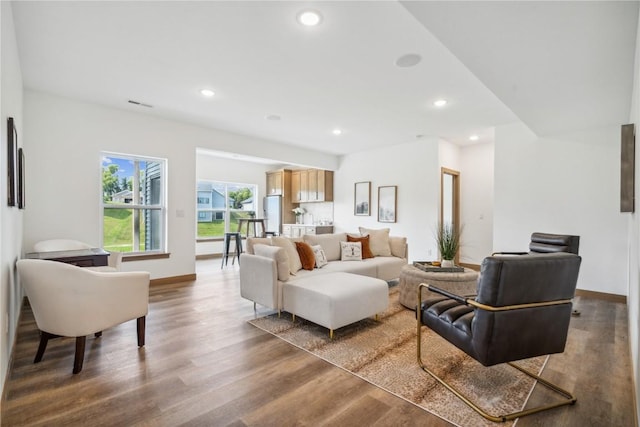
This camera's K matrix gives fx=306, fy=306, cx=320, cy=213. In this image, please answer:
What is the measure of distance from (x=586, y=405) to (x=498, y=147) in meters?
4.11

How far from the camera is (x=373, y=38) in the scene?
253 cm

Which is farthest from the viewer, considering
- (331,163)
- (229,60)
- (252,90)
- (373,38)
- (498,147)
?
(331,163)

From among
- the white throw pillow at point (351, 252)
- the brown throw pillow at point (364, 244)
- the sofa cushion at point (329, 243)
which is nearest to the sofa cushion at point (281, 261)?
the sofa cushion at point (329, 243)

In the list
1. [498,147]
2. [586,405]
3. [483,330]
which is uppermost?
[498,147]

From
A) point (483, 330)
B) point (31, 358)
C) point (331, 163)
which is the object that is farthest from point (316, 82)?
point (331, 163)

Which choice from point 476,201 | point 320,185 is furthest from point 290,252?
point 476,201

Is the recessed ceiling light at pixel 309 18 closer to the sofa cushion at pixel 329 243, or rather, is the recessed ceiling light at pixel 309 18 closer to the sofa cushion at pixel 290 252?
the sofa cushion at pixel 290 252

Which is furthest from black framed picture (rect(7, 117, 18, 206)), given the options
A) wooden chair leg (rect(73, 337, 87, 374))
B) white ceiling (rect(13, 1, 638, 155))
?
wooden chair leg (rect(73, 337, 87, 374))

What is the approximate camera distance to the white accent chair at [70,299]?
2.09m

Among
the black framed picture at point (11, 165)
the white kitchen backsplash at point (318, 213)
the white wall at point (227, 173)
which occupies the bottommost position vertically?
the white kitchen backsplash at point (318, 213)

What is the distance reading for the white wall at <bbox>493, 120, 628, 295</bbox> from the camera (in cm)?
408

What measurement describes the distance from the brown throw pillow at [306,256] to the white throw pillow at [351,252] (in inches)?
32.7

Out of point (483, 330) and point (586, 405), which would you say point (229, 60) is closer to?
point (483, 330)

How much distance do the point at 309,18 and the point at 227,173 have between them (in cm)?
649
